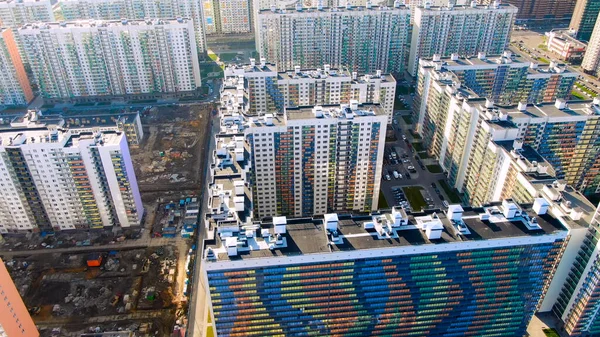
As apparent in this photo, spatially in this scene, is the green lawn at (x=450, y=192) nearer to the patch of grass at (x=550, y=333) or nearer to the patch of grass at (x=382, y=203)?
the patch of grass at (x=382, y=203)

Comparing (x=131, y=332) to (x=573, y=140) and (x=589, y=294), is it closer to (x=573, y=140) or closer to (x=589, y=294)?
(x=589, y=294)

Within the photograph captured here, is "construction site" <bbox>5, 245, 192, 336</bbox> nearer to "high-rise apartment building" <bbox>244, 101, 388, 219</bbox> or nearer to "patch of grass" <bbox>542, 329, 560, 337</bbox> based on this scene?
"high-rise apartment building" <bbox>244, 101, 388, 219</bbox>

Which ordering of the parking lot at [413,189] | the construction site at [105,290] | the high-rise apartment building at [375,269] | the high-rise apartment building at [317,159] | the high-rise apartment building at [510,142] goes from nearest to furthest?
the high-rise apartment building at [375,269]
the construction site at [105,290]
the high-rise apartment building at [317,159]
the high-rise apartment building at [510,142]
the parking lot at [413,189]

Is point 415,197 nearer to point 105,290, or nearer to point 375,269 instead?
point 375,269

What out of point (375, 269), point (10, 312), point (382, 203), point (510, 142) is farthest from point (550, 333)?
point (10, 312)

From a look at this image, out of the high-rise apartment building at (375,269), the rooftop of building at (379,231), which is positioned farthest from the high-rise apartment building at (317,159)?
the high-rise apartment building at (375,269)

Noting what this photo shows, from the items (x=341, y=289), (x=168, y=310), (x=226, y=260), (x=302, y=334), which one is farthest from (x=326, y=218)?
(x=168, y=310)

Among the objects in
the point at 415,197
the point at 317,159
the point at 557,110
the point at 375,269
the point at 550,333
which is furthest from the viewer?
the point at 415,197
